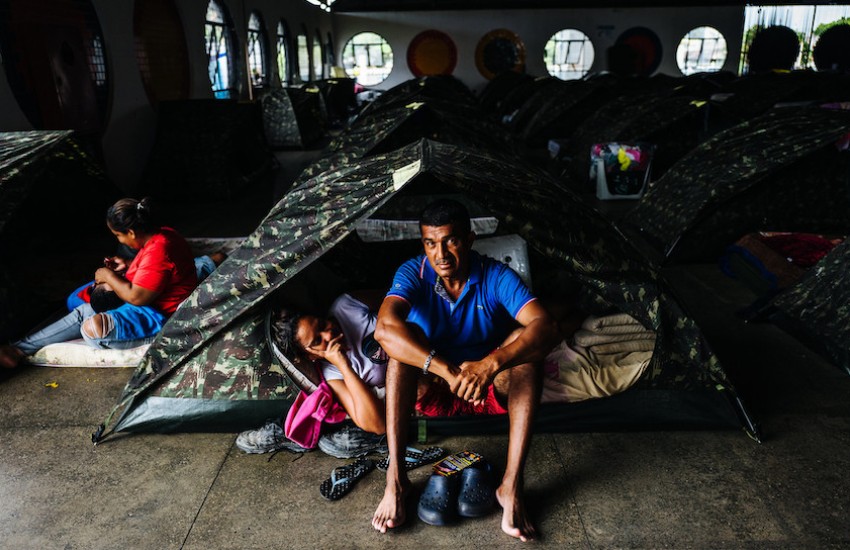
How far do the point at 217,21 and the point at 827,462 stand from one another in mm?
11061

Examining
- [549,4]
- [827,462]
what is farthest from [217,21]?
[549,4]

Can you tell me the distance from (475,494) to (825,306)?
2.55m

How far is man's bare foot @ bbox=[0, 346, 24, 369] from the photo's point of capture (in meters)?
3.48

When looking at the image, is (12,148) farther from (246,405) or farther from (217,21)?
(217,21)

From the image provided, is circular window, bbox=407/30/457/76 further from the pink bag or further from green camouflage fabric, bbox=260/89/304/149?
the pink bag

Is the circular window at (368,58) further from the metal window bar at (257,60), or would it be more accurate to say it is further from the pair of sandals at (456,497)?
the pair of sandals at (456,497)

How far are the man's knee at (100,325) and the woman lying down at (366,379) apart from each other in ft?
3.92

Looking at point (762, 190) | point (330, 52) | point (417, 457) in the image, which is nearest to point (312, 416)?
point (417, 457)

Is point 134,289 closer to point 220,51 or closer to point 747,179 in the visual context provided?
point 747,179

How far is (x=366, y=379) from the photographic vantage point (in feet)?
9.07

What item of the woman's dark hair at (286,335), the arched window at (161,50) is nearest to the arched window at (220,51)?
the arched window at (161,50)

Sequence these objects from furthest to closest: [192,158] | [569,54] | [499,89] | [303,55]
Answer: [569,54]
[303,55]
[499,89]
[192,158]

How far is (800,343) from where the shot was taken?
371 cm

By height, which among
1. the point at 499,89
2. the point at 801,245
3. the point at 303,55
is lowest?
the point at 801,245
